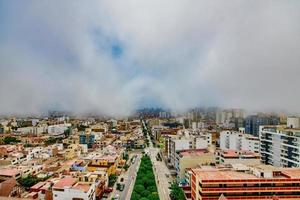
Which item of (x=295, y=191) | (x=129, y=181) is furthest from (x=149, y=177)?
(x=295, y=191)

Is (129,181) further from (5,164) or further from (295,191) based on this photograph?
(295,191)

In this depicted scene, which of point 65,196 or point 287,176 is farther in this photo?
point 65,196

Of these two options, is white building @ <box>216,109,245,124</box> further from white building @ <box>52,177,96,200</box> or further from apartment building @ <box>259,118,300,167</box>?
white building @ <box>52,177,96,200</box>

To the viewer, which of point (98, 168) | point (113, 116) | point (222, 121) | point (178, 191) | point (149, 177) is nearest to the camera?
point (178, 191)

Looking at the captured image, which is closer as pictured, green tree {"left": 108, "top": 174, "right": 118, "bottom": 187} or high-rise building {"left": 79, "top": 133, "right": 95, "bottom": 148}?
green tree {"left": 108, "top": 174, "right": 118, "bottom": 187}

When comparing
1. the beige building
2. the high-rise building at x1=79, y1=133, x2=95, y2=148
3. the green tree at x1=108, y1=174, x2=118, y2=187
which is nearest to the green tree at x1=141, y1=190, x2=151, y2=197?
the green tree at x1=108, y1=174, x2=118, y2=187

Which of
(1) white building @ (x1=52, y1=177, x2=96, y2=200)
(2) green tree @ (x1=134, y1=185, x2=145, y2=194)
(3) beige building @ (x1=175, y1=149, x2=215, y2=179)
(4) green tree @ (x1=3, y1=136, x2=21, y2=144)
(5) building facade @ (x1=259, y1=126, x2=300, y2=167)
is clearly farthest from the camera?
(4) green tree @ (x1=3, y1=136, x2=21, y2=144)
